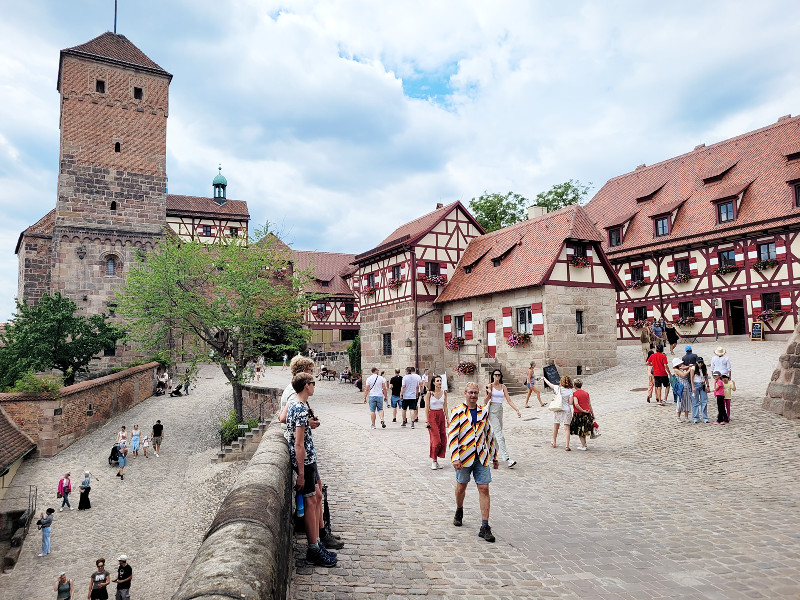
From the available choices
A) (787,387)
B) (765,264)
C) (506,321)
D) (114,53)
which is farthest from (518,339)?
(114,53)

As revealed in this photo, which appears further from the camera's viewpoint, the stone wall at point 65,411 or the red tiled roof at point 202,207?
the red tiled roof at point 202,207

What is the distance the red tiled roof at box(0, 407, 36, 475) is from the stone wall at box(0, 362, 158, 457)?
36 cm

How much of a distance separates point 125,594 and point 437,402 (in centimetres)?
645

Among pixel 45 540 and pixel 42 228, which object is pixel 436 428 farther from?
pixel 42 228

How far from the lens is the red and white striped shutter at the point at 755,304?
24469mm

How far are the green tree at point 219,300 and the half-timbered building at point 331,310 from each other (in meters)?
16.7

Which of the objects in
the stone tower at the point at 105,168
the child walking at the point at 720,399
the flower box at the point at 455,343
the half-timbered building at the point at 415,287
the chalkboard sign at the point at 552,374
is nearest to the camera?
the child walking at the point at 720,399

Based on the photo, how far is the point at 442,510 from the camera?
7.26 meters

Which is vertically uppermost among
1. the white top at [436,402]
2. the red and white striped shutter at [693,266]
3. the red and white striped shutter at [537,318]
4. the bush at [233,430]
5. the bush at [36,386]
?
the red and white striped shutter at [693,266]

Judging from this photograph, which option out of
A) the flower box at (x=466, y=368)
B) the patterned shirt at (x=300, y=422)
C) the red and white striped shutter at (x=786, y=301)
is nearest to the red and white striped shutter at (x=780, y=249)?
the red and white striped shutter at (x=786, y=301)

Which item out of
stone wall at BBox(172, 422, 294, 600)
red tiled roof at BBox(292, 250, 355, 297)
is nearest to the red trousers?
stone wall at BBox(172, 422, 294, 600)

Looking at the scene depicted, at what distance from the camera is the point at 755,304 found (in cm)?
2462

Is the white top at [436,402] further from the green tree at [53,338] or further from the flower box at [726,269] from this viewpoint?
the green tree at [53,338]

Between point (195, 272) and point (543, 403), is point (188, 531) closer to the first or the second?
point (543, 403)
